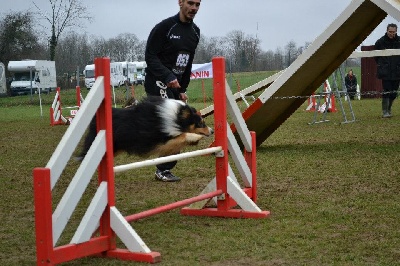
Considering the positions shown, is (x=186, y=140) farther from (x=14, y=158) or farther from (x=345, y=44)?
(x=14, y=158)

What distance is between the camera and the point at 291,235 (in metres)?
3.97

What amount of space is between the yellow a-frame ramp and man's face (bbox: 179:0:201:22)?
222 cm

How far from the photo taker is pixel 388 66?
43.9 feet

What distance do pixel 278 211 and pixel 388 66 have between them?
9.45m

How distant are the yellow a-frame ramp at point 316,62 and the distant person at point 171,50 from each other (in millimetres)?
1998

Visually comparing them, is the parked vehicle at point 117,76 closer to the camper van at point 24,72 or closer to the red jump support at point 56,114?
the red jump support at point 56,114

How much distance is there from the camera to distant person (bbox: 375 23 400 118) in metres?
12.3

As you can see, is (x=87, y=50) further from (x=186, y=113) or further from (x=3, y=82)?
(x=186, y=113)

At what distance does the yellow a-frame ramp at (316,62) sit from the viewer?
746cm

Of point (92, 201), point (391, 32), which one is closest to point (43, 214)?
point (92, 201)

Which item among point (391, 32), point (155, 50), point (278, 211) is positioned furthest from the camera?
point (391, 32)

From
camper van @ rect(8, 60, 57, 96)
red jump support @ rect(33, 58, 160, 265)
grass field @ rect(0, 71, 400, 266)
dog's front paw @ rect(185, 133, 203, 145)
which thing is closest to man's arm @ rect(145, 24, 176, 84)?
grass field @ rect(0, 71, 400, 266)

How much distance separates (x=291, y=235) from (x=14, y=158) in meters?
6.07

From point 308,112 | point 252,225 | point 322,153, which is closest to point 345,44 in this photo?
point 322,153
